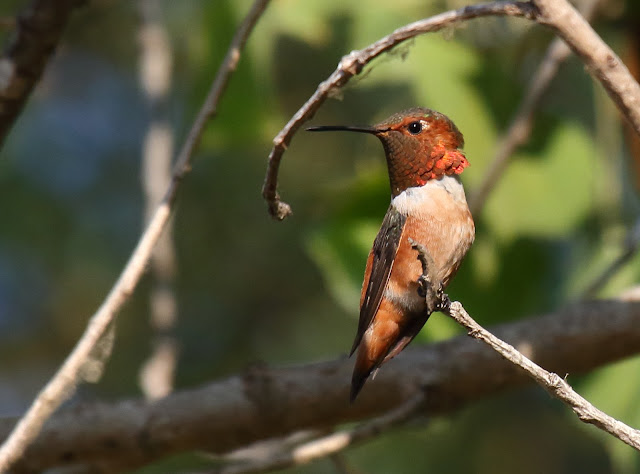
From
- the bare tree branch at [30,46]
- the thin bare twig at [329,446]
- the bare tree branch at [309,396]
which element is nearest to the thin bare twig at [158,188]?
the bare tree branch at [309,396]

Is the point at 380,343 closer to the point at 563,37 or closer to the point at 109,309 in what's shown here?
the point at 109,309

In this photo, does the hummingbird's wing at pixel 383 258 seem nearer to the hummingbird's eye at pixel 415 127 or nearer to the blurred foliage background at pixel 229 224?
the hummingbird's eye at pixel 415 127

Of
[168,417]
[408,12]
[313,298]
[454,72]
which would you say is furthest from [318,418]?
[313,298]

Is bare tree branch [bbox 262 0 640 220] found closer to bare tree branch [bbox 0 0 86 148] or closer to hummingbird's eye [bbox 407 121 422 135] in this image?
hummingbird's eye [bbox 407 121 422 135]

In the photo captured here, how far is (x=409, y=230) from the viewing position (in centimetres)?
189

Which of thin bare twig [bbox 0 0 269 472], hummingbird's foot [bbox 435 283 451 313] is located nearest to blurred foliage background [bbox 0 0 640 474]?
thin bare twig [bbox 0 0 269 472]

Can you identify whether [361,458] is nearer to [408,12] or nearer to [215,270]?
[215,270]

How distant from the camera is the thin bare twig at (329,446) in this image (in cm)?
250

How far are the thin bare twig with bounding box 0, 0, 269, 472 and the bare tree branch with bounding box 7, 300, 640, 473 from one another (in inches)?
18.8

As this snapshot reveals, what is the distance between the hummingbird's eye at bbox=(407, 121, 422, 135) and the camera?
1.93 metres

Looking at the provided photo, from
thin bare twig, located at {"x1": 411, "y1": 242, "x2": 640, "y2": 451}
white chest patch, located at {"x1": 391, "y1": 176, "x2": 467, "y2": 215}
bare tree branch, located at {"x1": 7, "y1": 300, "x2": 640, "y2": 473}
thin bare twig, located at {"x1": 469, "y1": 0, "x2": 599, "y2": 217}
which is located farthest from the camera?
thin bare twig, located at {"x1": 469, "y1": 0, "x2": 599, "y2": 217}

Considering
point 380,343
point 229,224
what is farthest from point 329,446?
point 229,224

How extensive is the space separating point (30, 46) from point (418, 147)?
3.89ft

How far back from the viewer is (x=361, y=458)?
17.6ft
